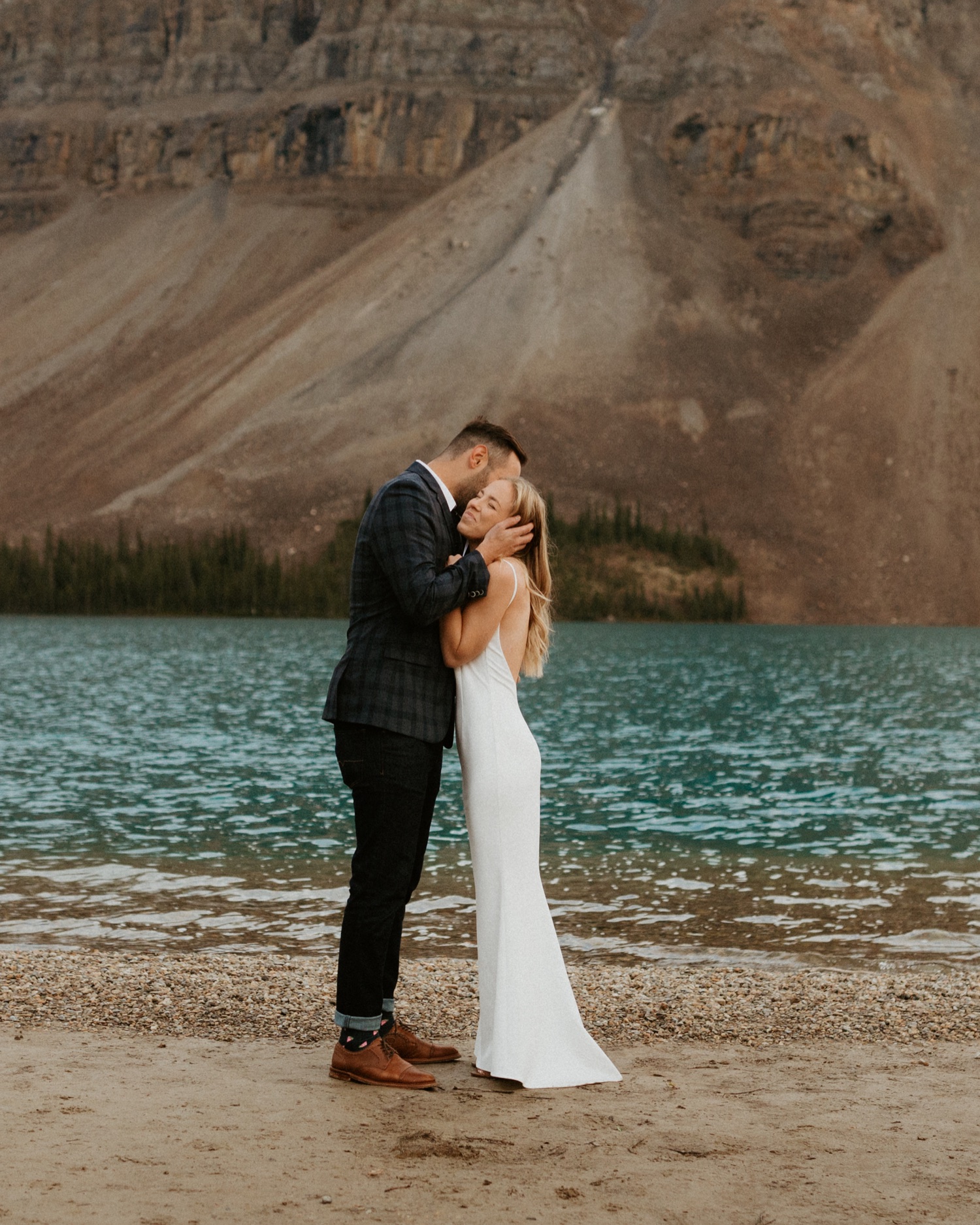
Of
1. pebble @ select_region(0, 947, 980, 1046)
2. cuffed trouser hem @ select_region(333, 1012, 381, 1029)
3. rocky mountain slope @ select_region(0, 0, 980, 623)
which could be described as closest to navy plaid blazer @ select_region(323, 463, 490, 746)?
cuffed trouser hem @ select_region(333, 1012, 381, 1029)

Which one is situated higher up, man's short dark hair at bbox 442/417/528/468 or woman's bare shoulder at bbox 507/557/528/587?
man's short dark hair at bbox 442/417/528/468

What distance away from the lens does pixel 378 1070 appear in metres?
6.96

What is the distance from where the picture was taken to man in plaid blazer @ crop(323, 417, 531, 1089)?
6.98 metres

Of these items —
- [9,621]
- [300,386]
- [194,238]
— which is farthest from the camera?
[194,238]

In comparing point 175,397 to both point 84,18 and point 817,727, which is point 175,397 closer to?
point 84,18

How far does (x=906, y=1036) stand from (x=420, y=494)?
3988mm

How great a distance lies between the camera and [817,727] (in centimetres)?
3459

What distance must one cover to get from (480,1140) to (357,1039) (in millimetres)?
1052

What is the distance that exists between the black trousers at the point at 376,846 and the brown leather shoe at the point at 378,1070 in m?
0.13

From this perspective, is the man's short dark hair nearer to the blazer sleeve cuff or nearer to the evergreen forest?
the blazer sleeve cuff

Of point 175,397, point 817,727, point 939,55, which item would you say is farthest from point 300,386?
point 817,727

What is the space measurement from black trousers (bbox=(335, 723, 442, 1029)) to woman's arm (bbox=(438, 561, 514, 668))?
1.58 ft

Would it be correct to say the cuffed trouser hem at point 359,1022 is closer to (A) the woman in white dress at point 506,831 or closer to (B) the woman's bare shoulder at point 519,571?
(A) the woman in white dress at point 506,831

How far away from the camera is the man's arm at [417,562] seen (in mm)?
6887
